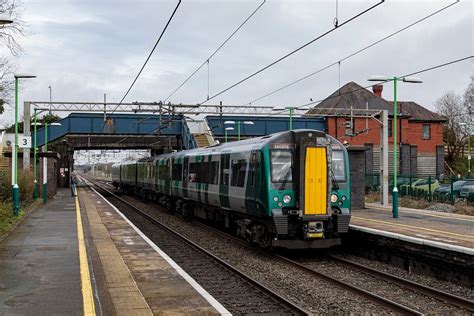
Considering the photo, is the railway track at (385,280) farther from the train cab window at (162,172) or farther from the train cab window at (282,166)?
the train cab window at (162,172)

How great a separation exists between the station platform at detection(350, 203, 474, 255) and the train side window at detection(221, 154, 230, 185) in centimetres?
364

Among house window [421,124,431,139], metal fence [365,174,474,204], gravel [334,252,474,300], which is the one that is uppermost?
house window [421,124,431,139]

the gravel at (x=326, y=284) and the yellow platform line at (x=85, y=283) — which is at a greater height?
the yellow platform line at (x=85, y=283)

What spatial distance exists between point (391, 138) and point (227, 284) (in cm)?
3735

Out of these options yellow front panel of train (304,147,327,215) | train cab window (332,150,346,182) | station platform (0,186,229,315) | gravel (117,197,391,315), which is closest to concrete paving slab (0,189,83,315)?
station platform (0,186,229,315)

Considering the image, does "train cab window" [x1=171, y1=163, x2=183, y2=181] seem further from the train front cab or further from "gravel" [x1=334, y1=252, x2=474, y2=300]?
the train front cab

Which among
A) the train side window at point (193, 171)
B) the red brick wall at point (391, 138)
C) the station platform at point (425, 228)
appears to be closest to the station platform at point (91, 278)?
the train side window at point (193, 171)

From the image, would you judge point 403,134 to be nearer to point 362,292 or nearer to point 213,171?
point 213,171

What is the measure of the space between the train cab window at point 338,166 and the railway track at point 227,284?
3.45m

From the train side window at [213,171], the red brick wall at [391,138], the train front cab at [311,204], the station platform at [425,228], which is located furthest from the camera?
the red brick wall at [391,138]

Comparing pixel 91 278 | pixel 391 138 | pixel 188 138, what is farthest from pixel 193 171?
pixel 391 138

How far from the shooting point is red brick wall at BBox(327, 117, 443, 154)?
142ft

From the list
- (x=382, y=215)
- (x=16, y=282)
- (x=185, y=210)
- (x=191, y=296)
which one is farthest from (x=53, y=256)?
(x=382, y=215)

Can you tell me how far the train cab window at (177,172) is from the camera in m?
21.6
